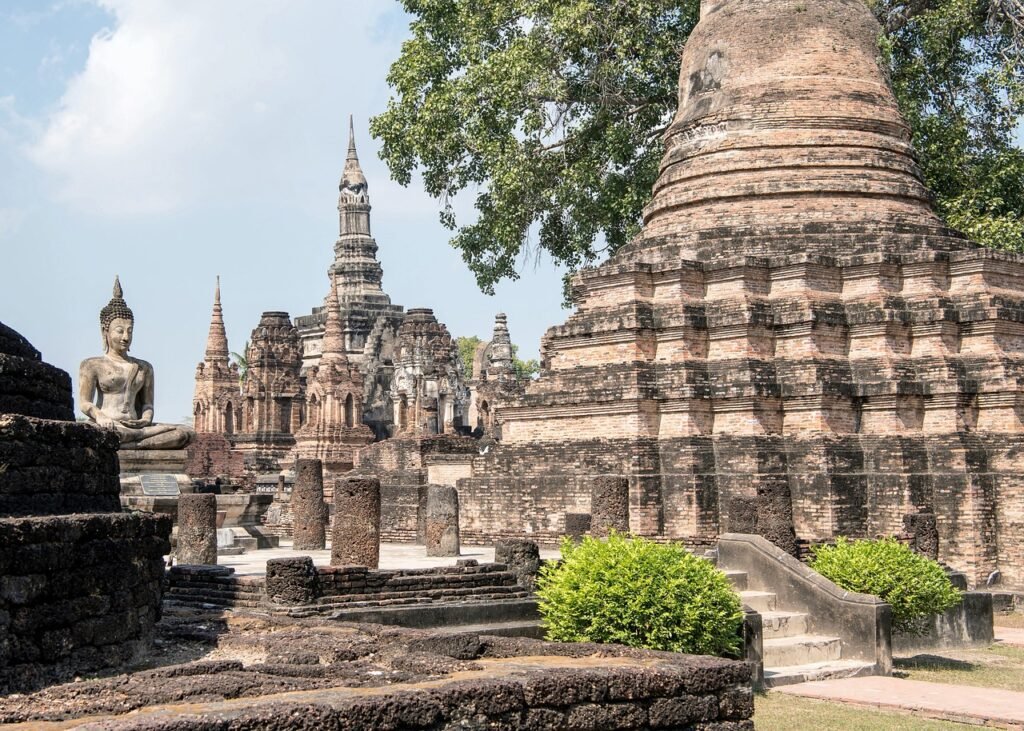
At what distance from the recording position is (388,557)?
1589 cm

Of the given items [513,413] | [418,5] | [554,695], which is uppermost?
[418,5]

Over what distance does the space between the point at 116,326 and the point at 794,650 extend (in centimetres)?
716

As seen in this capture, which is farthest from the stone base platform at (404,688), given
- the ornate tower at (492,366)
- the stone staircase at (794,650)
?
the ornate tower at (492,366)

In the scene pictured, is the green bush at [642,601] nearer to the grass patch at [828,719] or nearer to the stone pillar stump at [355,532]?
the grass patch at [828,719]

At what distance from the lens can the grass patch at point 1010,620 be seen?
16.1m

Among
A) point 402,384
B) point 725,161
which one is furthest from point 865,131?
point 402,384

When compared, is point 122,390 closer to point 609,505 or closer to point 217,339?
point 609,505

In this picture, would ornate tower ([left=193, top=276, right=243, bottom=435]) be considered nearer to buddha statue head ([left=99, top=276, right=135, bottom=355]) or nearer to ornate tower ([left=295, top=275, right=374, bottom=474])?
ornate tower ([left=295, top=275, right=374, bottom=474])

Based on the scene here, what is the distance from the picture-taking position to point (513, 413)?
2034 centimetres

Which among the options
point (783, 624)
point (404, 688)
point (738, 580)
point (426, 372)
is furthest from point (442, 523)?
point (426, 372)

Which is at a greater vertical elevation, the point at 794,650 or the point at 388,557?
the point at 388,557

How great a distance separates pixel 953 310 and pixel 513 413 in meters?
5.97

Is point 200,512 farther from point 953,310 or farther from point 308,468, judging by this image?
point 953,310

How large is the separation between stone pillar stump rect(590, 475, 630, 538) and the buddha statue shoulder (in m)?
4.32
